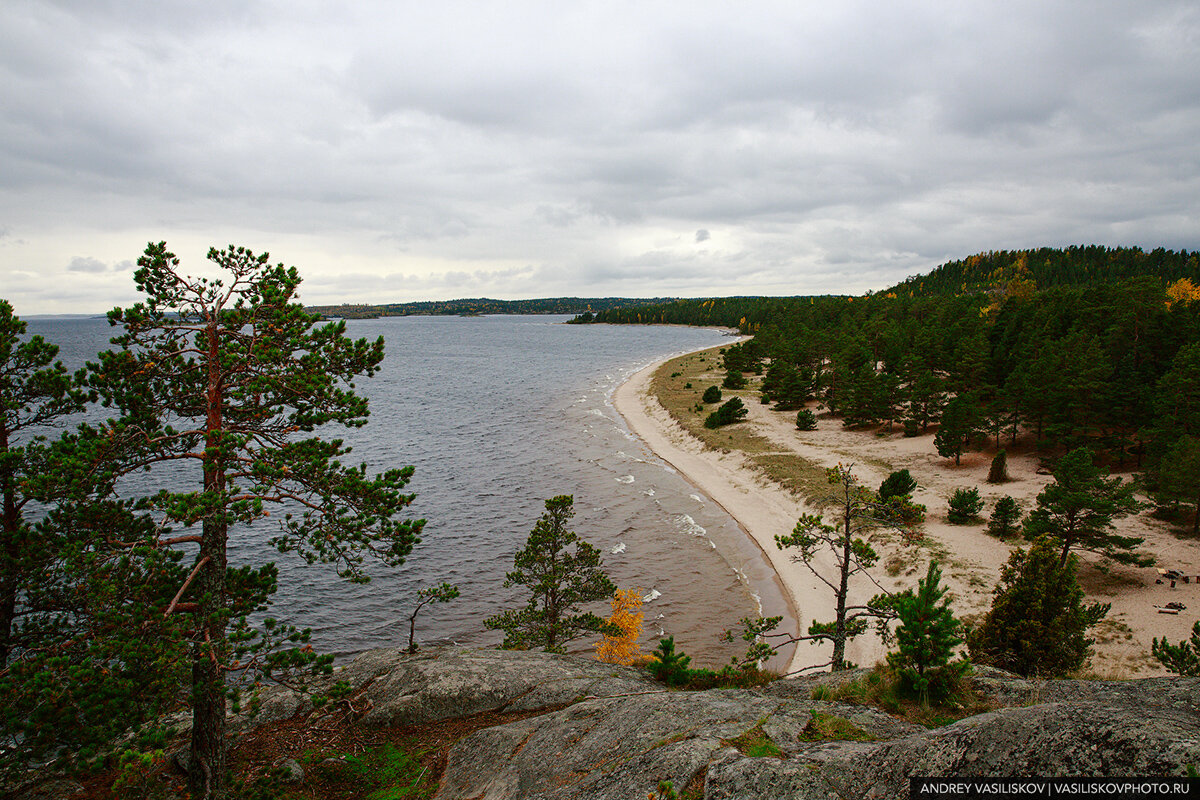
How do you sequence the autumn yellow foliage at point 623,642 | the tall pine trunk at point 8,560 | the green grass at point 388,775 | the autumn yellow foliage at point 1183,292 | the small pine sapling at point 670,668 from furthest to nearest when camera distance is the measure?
the autumn yellow foliage at point 1183,292, the autumn yellow foliage at point 623,642, the small pine sapling at point 670,668, the green grass at point 388,775, the tall pine trunk at point 8,560

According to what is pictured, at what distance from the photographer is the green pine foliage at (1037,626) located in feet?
49.5

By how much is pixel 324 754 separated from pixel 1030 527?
28716 millimetres

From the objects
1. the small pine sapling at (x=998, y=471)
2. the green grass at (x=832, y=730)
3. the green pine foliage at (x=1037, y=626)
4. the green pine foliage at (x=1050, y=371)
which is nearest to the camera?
the green grass at (x=832, y=730)

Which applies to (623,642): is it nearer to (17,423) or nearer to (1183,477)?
(17,423)

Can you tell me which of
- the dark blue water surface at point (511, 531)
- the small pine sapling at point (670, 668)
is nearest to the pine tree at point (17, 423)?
the small pine sapling at point (670, 668)

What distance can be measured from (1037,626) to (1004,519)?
18104 mm

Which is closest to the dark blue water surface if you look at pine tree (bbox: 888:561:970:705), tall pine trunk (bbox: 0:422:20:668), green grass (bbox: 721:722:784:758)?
pine tree (bbox: 888:561:970:705)

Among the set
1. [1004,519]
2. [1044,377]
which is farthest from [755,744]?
[1044,377]

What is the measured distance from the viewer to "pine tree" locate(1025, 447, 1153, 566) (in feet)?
76.2

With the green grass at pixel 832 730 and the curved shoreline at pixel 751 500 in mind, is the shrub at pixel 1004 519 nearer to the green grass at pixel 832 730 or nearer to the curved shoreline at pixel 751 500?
the curved shoreline at pixel 751 500

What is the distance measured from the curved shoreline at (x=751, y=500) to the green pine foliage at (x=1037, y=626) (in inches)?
290

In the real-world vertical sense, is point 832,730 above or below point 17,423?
below

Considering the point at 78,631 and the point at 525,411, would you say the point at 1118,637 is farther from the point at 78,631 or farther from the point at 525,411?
the point at 525,411

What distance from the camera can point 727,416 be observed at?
6069 centimetres
